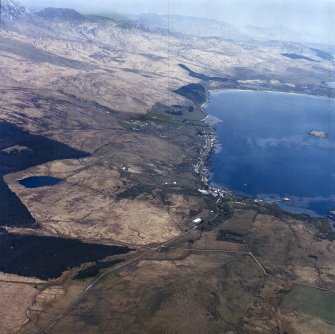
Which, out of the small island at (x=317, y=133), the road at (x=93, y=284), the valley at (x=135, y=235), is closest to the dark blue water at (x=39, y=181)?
the valley at (x=135, y=235)

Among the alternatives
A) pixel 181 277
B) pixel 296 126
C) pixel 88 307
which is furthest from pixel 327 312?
pixel 296 126

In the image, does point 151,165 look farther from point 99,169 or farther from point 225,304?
point 225,304

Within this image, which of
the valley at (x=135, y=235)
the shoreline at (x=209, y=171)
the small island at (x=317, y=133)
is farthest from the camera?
the small island at (x=317, y=133)

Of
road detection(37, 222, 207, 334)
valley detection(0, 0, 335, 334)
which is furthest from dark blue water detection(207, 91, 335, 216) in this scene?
road detection(37, 222, 207, 334)

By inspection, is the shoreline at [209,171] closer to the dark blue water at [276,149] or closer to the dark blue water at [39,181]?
the dark blue water at [276,149]

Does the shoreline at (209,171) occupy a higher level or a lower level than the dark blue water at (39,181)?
lower

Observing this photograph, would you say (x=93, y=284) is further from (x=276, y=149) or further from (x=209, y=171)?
(x=276, y=149)

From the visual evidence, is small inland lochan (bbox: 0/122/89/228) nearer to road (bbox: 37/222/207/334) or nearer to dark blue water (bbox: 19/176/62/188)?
dark blue water (bbox: 19/176/62/188)
